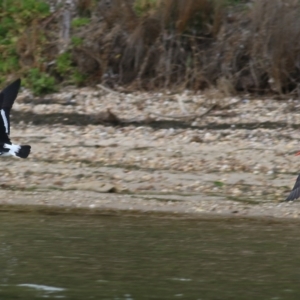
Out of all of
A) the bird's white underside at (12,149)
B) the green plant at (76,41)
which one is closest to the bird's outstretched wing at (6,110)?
the bird's white underside at (12,149)

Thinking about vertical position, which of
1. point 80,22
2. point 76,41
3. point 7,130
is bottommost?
point 7,130

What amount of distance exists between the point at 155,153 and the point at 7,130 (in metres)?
1.76

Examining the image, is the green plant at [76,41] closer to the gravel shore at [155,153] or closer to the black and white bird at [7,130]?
the gravel shore at [155,153]

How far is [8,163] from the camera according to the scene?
10.2 m

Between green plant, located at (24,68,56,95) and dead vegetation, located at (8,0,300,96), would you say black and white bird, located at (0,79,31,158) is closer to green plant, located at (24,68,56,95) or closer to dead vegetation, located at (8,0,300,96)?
green plant, located at (24,68,56,95)

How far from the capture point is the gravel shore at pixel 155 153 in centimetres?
912

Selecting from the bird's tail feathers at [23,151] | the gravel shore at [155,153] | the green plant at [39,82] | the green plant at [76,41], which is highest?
the green plant at [76,41]

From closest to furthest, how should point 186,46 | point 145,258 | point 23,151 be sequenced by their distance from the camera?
point 145,258 → point 23,151 → point 186,46

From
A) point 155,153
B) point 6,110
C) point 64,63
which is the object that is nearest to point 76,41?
point 64,63

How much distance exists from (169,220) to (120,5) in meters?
5.47

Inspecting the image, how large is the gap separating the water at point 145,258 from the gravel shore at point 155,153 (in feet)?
1.60

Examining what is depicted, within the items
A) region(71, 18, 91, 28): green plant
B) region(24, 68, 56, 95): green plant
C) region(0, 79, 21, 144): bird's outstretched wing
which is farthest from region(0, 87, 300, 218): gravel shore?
region(71, 18, 91, 28): green plant

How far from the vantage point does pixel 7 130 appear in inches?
375

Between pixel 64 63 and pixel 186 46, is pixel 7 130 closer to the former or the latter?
pixel 64 63
